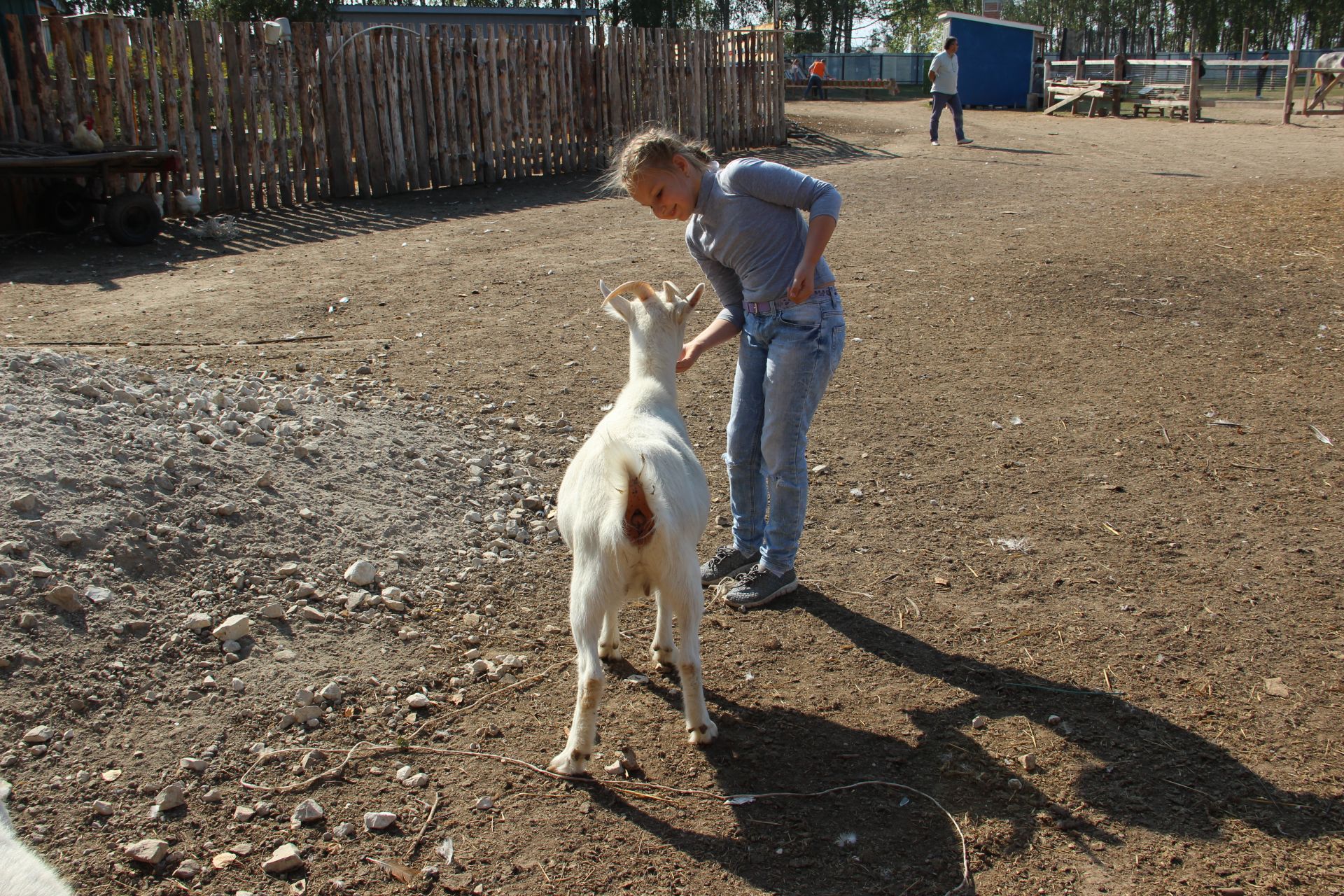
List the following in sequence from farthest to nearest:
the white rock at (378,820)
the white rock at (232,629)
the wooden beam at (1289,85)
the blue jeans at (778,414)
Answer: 1. the wooden beam at (1289,85)
2. the blue jeans at (778,414)
3. the white rock at (232,629)
4. the white rock at (378,820)

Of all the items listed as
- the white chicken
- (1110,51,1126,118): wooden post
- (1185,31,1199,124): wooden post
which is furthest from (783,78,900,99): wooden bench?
the white chicken

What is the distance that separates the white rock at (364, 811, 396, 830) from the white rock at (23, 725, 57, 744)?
113cm

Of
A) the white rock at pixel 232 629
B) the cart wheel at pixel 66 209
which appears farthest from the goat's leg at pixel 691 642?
the cart wheel at pixel 66 209

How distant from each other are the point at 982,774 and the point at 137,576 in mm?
3315

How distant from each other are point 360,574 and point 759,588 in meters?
1.78

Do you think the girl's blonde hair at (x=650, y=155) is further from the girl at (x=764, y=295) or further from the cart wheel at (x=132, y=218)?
the cart wheel at (x=132, y=218)

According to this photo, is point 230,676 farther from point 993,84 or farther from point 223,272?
point 993,84

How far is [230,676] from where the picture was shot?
12.0 feet

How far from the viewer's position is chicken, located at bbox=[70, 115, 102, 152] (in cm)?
1077

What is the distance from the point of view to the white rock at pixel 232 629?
3.80m

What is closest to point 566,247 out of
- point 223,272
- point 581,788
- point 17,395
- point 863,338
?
point 223,272

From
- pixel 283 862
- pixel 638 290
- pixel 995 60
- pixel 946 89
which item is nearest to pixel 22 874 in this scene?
pixel 283 862

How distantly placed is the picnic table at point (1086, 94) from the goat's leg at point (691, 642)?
95.9 feet

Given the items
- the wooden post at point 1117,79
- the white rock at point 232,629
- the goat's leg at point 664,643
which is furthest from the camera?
the wooden post at point 1117,79
